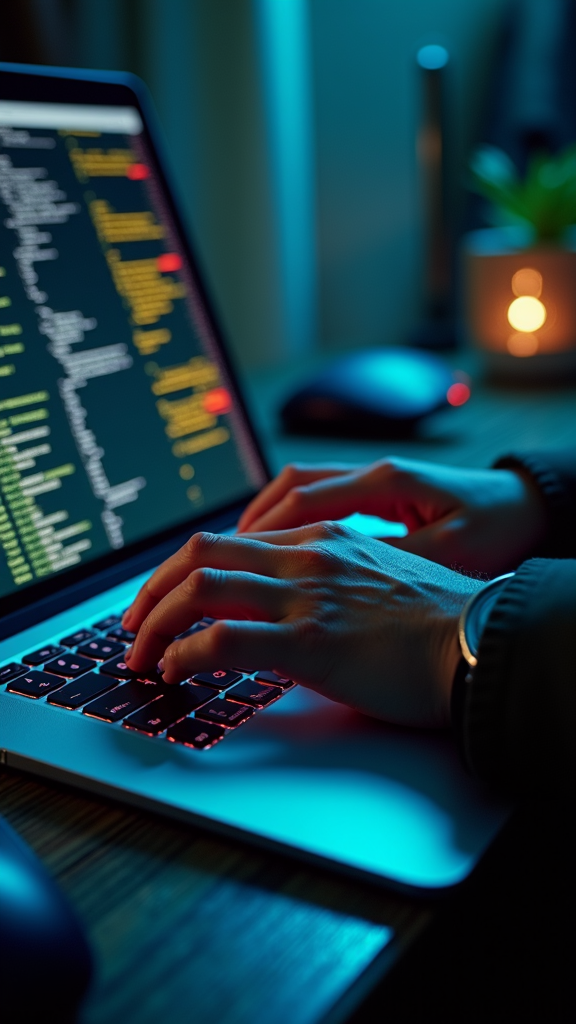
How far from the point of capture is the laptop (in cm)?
38

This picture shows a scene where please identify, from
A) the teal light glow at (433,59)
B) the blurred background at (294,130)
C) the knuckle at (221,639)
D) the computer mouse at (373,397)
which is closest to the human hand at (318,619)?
the knuckle at (221,639)

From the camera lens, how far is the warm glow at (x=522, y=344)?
1.26 m

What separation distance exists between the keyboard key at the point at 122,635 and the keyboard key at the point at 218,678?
7cm

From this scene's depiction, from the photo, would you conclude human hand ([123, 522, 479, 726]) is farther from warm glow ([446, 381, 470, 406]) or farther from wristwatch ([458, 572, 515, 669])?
warm glow ([446, 381, 470, 406])

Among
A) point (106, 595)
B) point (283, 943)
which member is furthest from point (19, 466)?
point (283, 943)

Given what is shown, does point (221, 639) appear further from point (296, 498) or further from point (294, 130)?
point (294, 130)

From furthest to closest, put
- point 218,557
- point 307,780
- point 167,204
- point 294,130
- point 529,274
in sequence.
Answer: point 294,130 → point 529,274 → point 167,204 → point 218,557 → point 307,780

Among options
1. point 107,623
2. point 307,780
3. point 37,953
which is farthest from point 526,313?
point 37,953

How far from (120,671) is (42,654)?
6cm

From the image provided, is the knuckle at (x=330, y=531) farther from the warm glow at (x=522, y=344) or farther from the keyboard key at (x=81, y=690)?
the warm glow at (x=522, y=344)

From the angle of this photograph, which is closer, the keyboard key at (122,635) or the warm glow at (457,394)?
the keyboard key at (122,635)

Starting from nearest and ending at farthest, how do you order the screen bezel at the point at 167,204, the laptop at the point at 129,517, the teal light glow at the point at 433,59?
the laptop at the point at 129,517 < the screen bezel at the point at 167,204 < the teal light glow at the point at 433,59

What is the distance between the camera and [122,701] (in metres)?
0.47

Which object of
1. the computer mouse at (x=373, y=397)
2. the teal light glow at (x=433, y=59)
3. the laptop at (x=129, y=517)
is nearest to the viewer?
the laptop at (x=129, y=517)
